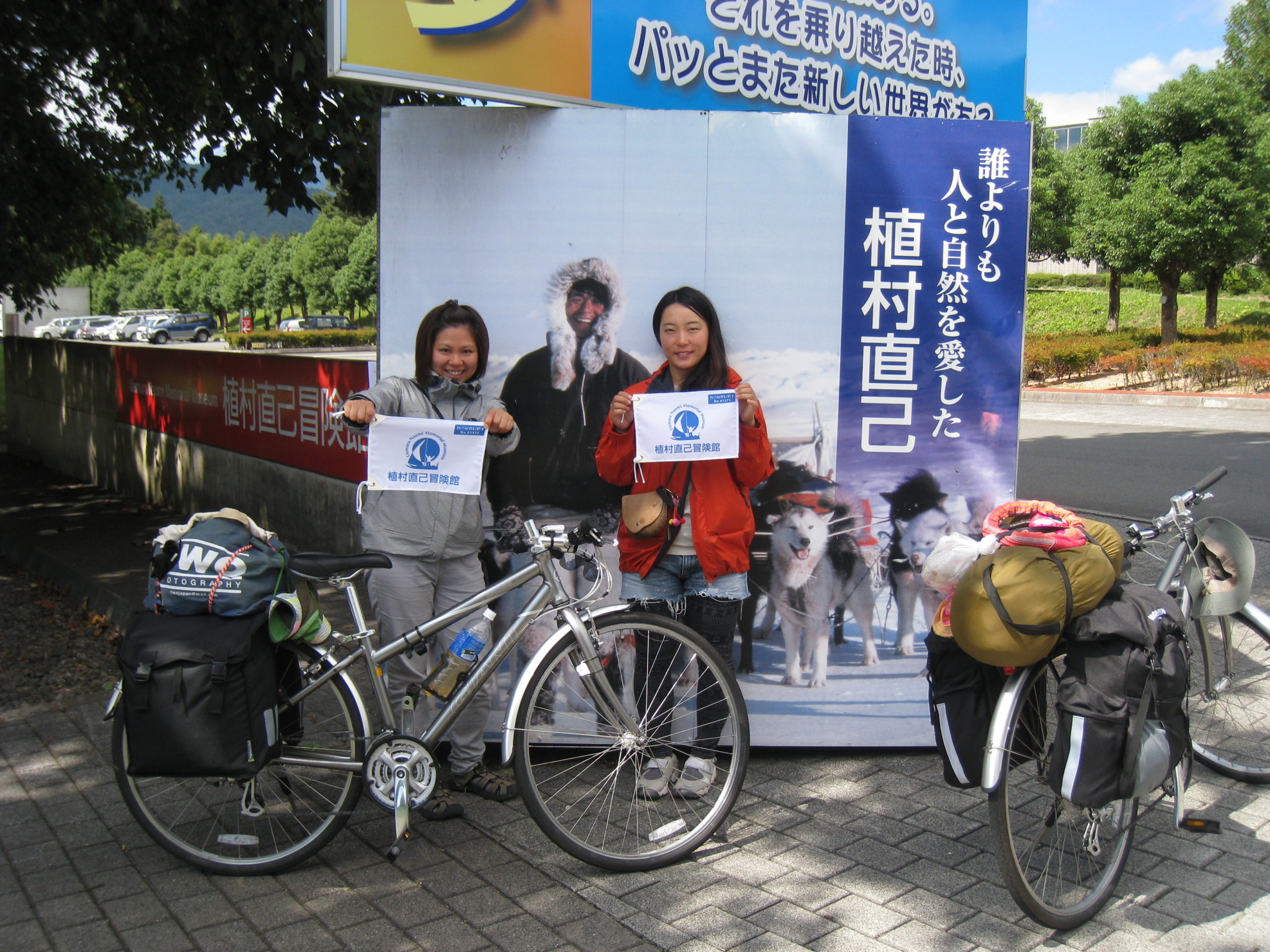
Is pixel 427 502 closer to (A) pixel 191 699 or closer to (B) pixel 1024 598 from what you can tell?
(A) pixel 191 699

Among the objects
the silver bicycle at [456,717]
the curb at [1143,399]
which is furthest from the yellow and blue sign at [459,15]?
the curb at [1143,399]

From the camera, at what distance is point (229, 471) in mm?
9320

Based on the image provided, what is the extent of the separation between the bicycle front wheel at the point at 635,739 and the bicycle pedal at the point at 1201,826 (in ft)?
5.06

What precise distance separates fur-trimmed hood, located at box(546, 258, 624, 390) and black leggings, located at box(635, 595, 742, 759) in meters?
0.99

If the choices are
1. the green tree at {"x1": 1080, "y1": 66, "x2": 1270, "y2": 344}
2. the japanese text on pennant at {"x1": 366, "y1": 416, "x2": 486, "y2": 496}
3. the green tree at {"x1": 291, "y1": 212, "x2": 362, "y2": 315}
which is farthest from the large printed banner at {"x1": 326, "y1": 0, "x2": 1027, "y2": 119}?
the green tree at {"x1": 291, "y1": 212, "x2": 362, "y2": 315}

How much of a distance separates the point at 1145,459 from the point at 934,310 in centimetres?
1026

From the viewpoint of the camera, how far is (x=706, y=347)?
12.5 ft

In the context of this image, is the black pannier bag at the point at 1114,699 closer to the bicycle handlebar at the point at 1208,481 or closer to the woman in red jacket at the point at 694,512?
the bicycle handlebar at the point at 1208,481

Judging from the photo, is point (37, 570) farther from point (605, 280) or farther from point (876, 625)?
point (876, 625)

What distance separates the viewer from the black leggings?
11.6ft

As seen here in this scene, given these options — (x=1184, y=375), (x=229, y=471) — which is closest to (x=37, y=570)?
(x=229, y=471)

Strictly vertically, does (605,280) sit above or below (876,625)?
above

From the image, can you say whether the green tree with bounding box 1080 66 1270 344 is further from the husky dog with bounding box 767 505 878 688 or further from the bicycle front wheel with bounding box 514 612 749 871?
the bicycle front wheel with bounding box 514 612 749 871

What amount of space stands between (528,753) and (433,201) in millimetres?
2154
